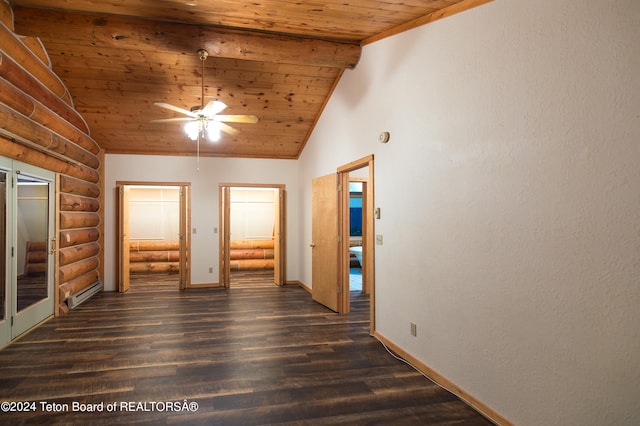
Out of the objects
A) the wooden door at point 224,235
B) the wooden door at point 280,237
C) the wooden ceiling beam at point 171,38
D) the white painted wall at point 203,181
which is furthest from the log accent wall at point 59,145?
the wooden door at point 280,237

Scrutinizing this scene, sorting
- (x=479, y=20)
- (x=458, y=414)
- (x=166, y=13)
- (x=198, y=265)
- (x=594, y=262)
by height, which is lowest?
(x=458, y=414)

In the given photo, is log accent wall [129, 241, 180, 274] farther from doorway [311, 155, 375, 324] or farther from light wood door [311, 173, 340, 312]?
doorway [311, 155, 375, 324]

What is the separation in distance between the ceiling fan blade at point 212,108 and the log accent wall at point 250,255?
250 inches

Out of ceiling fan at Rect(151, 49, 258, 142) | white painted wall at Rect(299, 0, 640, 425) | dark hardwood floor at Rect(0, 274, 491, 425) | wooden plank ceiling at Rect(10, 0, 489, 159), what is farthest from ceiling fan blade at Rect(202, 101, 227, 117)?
dark hardwood floor at Rect(0, 274, 491, 425)

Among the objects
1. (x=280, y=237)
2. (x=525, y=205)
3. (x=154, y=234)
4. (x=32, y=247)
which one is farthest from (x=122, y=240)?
(x=525, y=205)

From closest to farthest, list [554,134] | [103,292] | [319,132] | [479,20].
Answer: [554,134] → [479,20] → [319,132] → [103,292]

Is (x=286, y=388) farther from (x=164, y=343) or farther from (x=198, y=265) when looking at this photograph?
(x=198, y=265)

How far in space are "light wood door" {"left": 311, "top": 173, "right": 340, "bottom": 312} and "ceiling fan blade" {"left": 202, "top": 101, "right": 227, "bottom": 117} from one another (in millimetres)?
2170

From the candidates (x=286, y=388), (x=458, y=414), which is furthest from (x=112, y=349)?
(x=458, y=414)

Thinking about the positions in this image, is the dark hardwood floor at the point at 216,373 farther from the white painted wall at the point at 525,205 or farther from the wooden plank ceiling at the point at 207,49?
A: the wooden plank ceiling at the point at 207,49

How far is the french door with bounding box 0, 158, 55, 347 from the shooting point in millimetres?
4160

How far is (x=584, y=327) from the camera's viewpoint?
203 cm

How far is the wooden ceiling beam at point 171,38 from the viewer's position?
4020 millimetres

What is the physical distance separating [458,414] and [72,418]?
2734 millimetres
